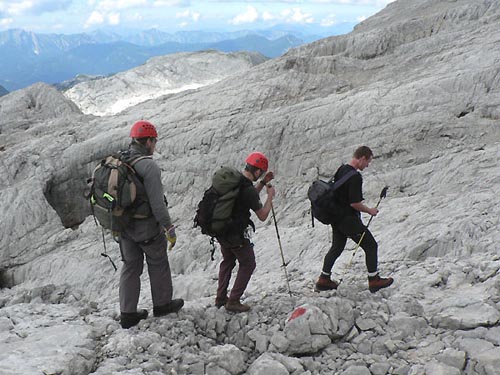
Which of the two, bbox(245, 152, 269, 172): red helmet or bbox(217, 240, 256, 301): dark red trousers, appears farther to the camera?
bbox(217, 240, 256, 301): dark red trousers

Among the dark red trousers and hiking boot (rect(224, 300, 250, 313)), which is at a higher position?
the dark red trousers

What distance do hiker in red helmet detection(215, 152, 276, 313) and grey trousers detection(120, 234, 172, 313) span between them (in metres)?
1.05

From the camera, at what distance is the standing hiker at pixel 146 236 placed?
680 centimetres

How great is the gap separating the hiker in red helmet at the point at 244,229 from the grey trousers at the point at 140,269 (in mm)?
1054

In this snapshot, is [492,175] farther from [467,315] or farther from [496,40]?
[496,40]

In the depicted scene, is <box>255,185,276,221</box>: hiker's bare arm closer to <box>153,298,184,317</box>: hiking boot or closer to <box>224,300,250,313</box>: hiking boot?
<box>224,300,250,313</box>: hiking boot

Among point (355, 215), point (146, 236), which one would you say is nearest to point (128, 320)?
point (146, 236)

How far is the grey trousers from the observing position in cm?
731

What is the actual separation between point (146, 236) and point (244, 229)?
5.51ft

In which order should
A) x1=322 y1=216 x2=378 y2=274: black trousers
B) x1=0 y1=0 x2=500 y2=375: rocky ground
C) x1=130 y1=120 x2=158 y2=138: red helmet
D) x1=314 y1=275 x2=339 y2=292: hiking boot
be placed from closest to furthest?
1. x1=0 y1=0 x2=500 y2=375: rocky ground
2. x1=130 y1=120 x2=158 y2=138: red helmet
3. x1=322 y1=216 x2=378 y2=274: black trousers
4. x1=314 y1=275 x2=339 y2=292: hiking boot

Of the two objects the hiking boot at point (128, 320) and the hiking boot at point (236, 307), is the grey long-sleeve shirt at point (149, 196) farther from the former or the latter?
the hiking boot at point (236, 307)

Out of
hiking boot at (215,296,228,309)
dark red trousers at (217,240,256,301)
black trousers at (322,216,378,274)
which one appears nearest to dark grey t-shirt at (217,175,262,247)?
dark red trousers at (217,240,256,301)

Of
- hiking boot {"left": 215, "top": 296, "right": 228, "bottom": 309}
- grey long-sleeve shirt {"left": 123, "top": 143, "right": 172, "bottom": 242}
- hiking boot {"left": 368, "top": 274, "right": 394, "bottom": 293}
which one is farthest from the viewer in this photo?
hiking boot {"left": 215, "top": 296, "right": 228, "bottom": 309}

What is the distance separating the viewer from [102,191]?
6.74 metres
